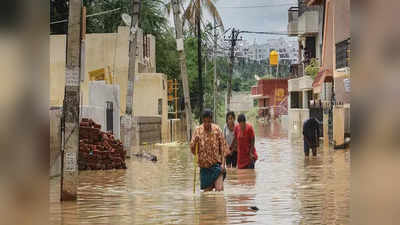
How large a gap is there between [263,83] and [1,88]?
9481cm

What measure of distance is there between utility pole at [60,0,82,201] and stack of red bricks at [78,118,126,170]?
7.29 metres

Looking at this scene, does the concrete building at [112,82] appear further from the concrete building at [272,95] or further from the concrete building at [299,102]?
the concrete building at [272,95]

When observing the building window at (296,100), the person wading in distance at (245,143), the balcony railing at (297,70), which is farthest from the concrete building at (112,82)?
the balcony railing at (297,70)

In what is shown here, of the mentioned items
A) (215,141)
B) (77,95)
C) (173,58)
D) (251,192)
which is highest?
(173,58)

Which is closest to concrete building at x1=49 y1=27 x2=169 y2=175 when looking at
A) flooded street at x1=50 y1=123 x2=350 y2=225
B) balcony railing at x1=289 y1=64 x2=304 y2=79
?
flooded street at x1=50 y1=123 x2=350 y2=225

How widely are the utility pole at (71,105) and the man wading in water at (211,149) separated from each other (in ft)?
6.19

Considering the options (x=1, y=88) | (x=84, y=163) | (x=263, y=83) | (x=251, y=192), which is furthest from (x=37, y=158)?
(x=263, y=83)

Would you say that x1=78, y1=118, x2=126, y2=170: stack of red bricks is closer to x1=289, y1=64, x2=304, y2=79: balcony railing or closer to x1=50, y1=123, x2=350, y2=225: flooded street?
x1=50, y1=123, x2=350, y2=225: flooded street

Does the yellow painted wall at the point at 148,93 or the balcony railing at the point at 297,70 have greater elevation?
the balcony railing at the point at 297,70

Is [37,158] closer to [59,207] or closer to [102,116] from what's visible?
[59,207]

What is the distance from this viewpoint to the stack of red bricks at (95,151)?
1830cm

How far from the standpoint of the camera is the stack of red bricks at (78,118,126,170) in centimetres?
1830

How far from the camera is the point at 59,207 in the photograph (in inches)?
392

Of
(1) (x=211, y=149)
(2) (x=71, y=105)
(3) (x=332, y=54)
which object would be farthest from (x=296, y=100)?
(2) (x=71, y=105)
